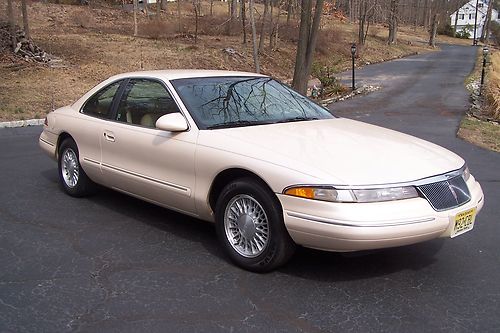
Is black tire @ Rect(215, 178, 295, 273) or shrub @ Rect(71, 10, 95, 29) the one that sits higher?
shrub @ Rect(71, 10, 95, 29)

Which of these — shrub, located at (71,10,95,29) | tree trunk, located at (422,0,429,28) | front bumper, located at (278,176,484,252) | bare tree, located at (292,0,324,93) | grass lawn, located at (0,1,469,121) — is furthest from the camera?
tree trunk, located at (422,0,429,28)

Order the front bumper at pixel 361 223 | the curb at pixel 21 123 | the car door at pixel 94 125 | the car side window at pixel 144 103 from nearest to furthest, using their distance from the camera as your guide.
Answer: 1. the front bumper at pixel 361 223
2. the car side window at pixel 144 103
3. the car door at pixel 94 125
4. the curb at pixel 21 123

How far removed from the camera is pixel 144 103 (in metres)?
5.13

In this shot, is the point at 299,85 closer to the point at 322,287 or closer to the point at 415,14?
the point at 322,287

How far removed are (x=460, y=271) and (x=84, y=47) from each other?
60.0ft

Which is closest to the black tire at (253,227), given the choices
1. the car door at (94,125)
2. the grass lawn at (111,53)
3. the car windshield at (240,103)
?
the car windshield at (240,103)

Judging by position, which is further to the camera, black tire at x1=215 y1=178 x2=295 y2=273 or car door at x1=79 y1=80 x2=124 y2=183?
car door at x1=79 y1=80 x2=124 y2=183

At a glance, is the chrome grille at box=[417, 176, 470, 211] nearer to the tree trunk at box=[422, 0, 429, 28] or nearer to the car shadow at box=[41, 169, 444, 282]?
the car shadow at box=[41, 169, 444, 282]

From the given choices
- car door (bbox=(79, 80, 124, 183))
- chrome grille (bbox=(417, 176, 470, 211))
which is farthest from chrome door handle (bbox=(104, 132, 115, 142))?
chrome grille (bbox=(417, 176, 470, 211))

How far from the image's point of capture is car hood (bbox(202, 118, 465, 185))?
3.71m

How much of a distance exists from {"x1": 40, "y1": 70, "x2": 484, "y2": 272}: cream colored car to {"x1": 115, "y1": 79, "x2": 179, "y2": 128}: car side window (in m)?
0.01

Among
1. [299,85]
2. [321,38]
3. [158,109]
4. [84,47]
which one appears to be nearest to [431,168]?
[158,109]

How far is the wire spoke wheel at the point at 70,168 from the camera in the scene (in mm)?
5934

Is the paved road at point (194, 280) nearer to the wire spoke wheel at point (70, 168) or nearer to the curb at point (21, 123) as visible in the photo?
the wire spoke wheel at point (70, 168)
